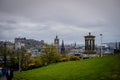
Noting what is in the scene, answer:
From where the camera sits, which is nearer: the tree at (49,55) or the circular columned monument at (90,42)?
the circular columned monument at (90,42)

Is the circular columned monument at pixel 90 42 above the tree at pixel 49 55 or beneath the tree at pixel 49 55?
above

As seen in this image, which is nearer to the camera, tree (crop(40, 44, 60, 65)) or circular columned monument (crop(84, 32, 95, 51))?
circular columned monument (crop(84, 32, 95, 51))

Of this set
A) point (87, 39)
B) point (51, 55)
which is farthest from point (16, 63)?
point (87, 39)

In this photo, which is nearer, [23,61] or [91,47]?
[91,47]

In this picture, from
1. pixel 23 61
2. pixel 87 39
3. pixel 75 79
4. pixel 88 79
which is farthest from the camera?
pixel 23 61

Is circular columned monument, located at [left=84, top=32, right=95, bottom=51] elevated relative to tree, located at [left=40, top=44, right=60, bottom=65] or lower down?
elevated

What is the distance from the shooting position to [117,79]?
13.1m

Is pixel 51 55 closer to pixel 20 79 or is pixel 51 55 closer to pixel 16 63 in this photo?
pixel 16 63

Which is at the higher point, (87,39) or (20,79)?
(87,39)

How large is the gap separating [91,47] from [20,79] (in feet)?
106

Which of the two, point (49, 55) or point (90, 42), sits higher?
point (90, 42)

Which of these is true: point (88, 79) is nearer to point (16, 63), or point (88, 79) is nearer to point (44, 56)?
point (44, 56)

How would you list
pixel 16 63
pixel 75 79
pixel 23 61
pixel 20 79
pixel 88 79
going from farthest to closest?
1. pixel 23 61
2. pixel 16 63
3. pixel 20 79
4. pixel 75 79
5. pixel 88 79

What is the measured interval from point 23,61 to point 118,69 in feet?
168
